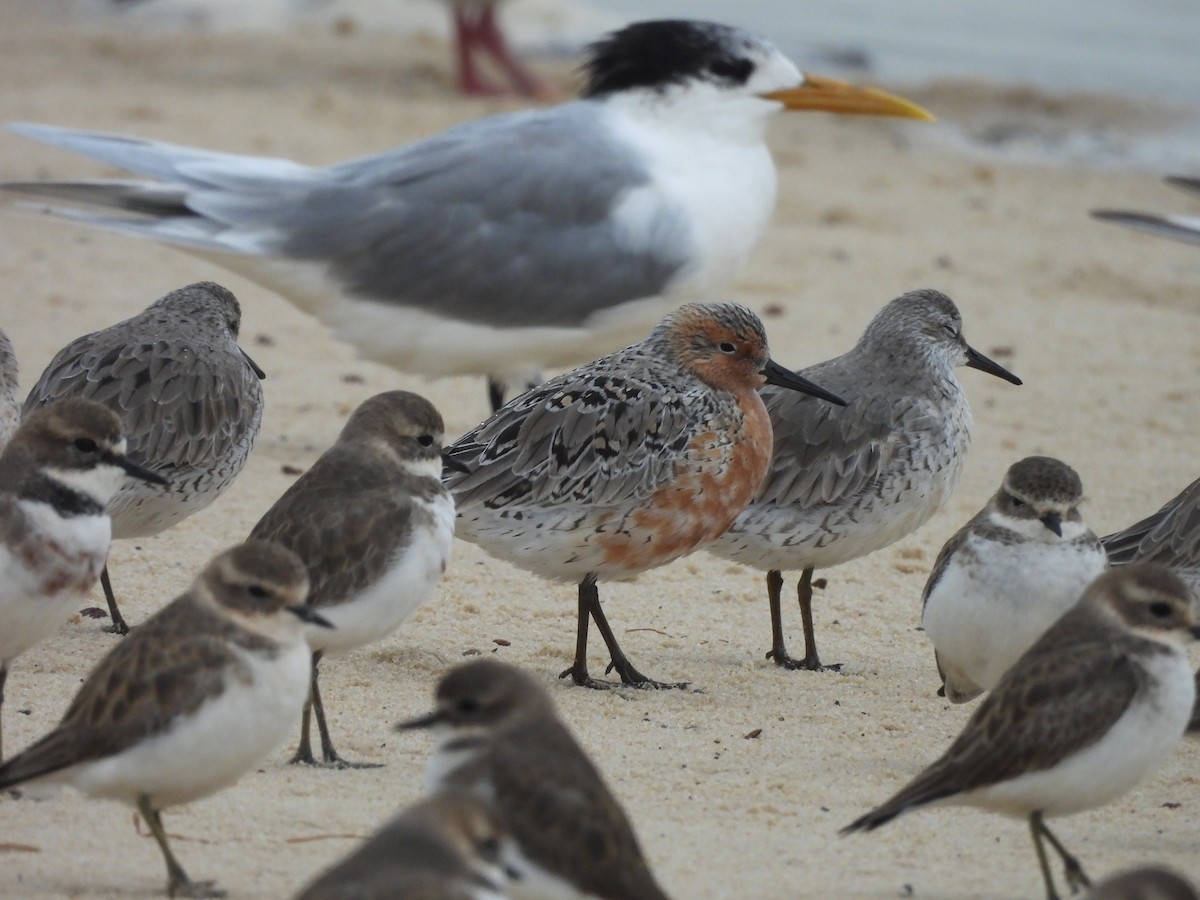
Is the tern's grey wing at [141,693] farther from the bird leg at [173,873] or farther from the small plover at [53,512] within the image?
the small plover at [53,512]

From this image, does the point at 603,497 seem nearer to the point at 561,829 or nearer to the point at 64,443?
the point at 64,443

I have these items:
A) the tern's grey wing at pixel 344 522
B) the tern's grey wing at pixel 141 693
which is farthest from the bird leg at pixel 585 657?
the tern's grey wing at pixel 141 693

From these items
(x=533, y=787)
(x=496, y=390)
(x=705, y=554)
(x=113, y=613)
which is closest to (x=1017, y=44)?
(x=496, y=390)

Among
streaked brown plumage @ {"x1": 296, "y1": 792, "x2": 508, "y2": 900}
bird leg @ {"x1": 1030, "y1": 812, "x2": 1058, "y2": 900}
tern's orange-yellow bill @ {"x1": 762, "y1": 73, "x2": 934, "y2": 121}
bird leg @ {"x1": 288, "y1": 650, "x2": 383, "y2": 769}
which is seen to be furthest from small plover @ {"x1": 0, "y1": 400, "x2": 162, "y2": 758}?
tern's orange-yellow bill @ {"x1": 762, "y1": 73, "x2": 934, "y2": 121}

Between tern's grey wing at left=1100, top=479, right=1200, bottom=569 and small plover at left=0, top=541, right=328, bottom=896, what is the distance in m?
3.31

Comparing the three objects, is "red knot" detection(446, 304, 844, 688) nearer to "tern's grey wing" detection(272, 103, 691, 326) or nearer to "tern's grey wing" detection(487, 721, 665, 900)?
"tern's grey wing" detection(272, 103, 691, 326)

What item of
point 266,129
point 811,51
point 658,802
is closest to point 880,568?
point 658,802

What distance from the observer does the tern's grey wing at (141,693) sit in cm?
411

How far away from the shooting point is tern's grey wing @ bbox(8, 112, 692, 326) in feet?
26.8

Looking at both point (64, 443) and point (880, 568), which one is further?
point (880, 568)

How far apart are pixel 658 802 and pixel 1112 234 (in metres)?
9.45

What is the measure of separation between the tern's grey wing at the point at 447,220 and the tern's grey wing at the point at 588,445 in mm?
2098

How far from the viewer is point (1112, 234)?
13.4m

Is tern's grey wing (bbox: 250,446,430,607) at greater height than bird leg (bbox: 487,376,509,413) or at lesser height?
greater
